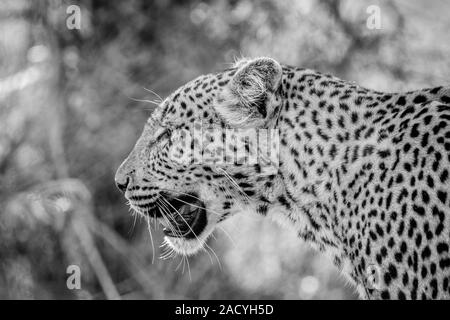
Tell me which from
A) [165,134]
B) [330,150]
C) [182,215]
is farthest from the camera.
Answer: [182,215]

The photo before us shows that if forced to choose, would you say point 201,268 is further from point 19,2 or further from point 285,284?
point 19,2

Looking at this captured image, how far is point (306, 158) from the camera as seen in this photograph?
5.29 m

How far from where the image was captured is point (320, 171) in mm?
5250

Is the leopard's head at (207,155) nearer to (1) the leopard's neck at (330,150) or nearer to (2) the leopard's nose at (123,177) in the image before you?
(2) the leopard's nose at (123,177)

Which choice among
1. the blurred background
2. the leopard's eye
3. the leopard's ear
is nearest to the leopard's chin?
the leopard's eye

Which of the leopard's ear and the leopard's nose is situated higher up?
the leopard's ear

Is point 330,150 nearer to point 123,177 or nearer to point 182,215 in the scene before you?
point 182,215

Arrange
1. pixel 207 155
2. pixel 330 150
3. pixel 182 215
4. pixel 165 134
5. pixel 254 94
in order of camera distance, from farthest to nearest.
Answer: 1. pixel 182 215
2. pixel 165 134
3. pixel 207 155
4. pixel 254 94
5. pixel 330 150

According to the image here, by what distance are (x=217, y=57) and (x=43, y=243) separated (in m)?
4.60

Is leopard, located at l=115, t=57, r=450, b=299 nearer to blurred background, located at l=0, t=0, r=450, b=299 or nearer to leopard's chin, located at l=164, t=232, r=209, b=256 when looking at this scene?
leopard's chin, located at l=164, t=232, r=209, b=256

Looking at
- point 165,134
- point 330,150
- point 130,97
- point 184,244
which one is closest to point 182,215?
point 184,244

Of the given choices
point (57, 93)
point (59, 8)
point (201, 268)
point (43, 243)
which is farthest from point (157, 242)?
point (59, 8)

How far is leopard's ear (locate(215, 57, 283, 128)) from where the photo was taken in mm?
5379

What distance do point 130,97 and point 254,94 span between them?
6.80 metres
